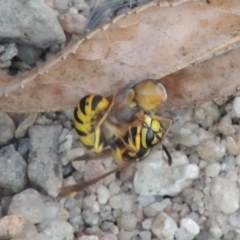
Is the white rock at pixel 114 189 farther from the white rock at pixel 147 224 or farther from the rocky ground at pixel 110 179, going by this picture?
the white rock at pixel 147 224

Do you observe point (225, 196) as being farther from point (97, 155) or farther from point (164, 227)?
point (97, 155)

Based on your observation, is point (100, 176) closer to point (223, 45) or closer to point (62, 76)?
point (62, 76)

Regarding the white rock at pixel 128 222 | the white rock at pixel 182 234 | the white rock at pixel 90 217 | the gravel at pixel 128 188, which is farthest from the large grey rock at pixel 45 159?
the white rock at pixel 182 234

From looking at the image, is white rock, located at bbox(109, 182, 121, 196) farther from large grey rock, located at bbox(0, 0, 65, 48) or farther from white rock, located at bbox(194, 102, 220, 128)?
large grey rock, located at bbox(0, 0, 65, 48)

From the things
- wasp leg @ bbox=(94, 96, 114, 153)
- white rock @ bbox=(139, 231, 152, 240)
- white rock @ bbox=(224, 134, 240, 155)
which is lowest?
white rock @ bbox=(139, 231, 152, 240)

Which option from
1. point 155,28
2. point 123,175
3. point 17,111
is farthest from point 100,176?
point 155,28

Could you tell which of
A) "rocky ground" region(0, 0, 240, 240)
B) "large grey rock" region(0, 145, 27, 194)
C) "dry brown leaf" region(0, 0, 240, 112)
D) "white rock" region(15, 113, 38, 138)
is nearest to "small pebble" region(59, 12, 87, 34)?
"rocky ground" region(0, 0, 240, 240)

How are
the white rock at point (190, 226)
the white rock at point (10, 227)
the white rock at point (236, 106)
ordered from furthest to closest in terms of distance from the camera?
the white rock at point (236, 106)
the white rock at point (190, 226)
the white rock at point (10, 227)
